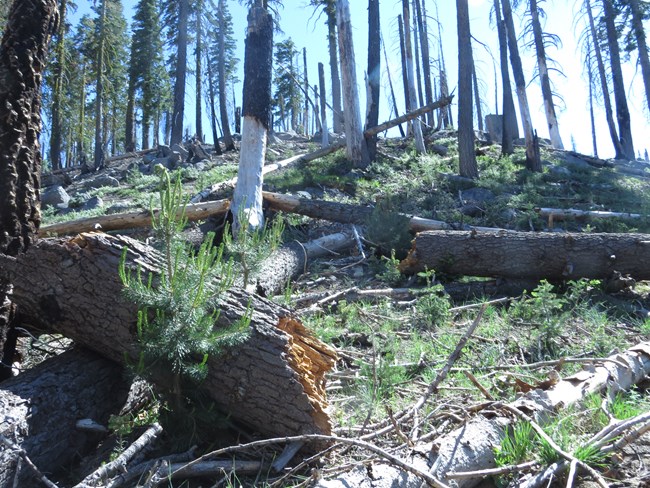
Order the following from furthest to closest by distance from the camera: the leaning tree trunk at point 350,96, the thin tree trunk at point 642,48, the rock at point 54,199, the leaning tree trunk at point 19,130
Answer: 1. the thin tree trunk at point 642,48
2. the leaning tree trunk at point 350,96
3. the rock at point 54,199
4. the leaning tree trunk at point 19,130

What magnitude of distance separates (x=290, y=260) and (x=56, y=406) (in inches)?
177

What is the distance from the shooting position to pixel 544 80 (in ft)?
75.5

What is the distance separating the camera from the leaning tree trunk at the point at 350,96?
15938mm

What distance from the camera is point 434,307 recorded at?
215 inches

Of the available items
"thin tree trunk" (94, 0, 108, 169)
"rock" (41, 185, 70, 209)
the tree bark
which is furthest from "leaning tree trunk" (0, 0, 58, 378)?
the tree bark

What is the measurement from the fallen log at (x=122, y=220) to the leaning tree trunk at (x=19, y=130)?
3595mm

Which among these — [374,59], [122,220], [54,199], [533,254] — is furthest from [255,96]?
[374,59]

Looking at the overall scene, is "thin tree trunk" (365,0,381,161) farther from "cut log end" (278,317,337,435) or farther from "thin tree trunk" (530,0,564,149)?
"cut log end" (278,317,337,435)

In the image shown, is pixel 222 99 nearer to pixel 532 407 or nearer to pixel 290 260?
pixel 290 260

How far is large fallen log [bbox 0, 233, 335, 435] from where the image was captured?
307 cm

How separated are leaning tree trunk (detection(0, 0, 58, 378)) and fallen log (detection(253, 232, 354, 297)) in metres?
2.23

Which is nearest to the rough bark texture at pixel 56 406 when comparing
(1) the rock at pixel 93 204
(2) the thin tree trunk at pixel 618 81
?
(1) the rock at pixel 93 204

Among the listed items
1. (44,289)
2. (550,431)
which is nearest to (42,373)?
(44,289)

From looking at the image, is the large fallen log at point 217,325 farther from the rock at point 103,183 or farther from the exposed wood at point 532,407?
the rock at point 103,183
